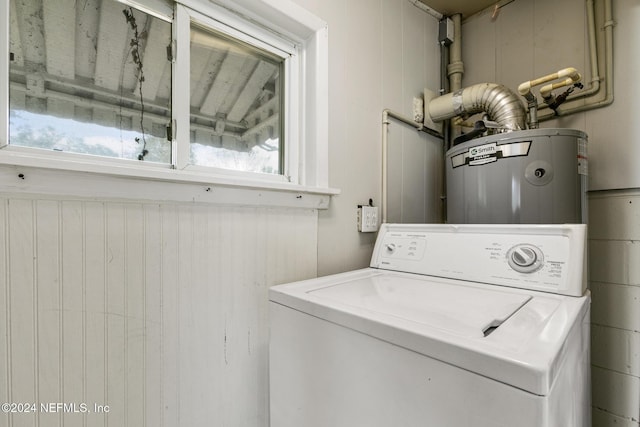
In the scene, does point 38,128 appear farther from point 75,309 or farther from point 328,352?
point 328,352

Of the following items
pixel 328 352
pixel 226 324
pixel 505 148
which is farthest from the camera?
pixel 505 148

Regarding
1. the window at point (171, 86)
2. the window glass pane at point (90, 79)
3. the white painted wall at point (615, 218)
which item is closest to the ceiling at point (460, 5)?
the white painted wall at point (615, 218)

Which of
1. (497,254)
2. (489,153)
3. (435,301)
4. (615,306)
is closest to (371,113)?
(489,153)

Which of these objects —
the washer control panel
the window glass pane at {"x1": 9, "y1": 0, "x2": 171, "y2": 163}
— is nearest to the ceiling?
the washer control panel

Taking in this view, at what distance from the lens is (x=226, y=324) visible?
938 mm

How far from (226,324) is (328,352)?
422 mm

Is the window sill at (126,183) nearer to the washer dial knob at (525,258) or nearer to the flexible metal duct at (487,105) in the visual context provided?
the washer dial knob at (525,258)

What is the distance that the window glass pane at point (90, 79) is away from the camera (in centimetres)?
75

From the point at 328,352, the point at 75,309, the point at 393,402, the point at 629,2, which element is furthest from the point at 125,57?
the point at 629,2

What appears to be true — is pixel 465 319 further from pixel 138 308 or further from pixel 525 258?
pixel 138 308

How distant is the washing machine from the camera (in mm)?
441

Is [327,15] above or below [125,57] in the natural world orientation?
above

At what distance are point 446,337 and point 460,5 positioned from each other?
6.28ft

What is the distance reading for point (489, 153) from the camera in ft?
3.84
